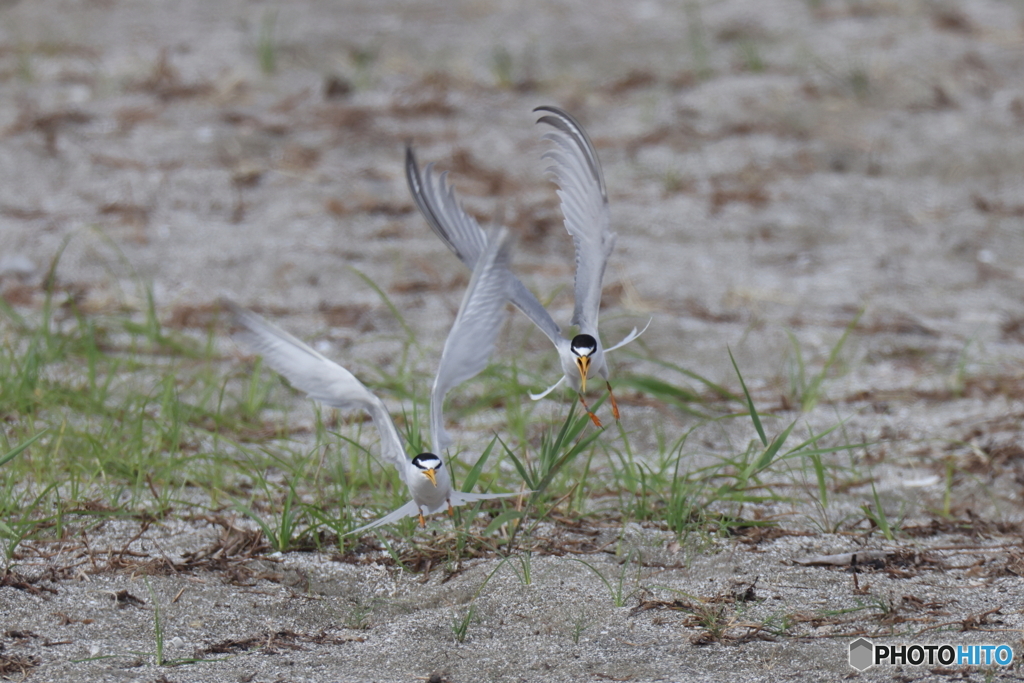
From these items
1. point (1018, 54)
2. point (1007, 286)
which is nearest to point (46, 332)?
point (1007, 286)

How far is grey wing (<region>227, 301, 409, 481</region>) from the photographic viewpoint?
1.89 meters

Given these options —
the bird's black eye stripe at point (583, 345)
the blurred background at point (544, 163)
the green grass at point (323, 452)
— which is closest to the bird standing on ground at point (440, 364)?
the bird's black eye stripe at point (583, 345)

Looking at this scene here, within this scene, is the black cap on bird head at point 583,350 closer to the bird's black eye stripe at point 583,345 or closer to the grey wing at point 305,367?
the bird's black eye stripe at point 583,345

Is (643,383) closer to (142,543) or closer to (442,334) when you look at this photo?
(442,334)

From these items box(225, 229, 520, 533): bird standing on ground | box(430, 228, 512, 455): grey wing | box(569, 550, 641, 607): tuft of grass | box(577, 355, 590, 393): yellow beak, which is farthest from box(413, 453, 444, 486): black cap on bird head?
box(569, 550, 641, 607): tuft of grass

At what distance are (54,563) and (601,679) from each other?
1225 millimetres

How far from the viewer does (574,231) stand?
196 centimetres

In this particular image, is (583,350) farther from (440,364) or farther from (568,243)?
(568,243)

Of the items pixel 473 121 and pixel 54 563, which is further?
pixel 473 121

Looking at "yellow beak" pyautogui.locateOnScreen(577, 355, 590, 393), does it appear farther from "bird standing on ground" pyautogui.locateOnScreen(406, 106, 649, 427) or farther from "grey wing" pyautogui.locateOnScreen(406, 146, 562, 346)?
"grey wing" pyautogui.locateOnScreen(406, 146, 562, 346)

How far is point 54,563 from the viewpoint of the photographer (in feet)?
7.62

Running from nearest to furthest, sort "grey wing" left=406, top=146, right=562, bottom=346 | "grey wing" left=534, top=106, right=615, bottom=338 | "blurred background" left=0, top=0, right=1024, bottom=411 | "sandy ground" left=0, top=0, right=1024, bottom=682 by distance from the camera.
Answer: "grey wing" left=534, top=106, right=615, bottom=338 < "grey wing" left=406, top=146, right=562, bottom=346 < "sandy ground" left=0, top=0, right=1024, bottom=682 < "blurred background" left=0, top=0, right=1024, bottom=411

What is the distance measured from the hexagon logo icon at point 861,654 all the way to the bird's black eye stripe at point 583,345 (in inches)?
30.4
